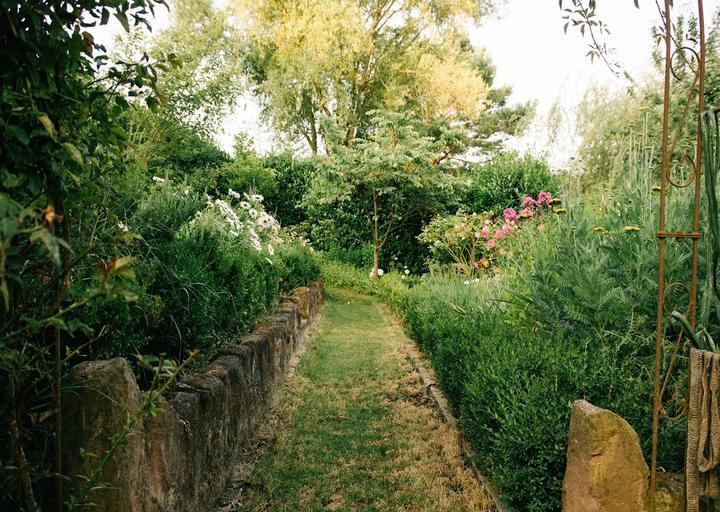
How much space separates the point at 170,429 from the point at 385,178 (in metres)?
11.4

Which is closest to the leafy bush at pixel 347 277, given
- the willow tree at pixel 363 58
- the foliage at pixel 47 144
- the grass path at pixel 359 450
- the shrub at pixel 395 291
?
the shrub at pixel 395 291

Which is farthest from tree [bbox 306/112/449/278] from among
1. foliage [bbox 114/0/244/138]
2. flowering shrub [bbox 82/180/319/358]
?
flowering shrub [bbox 82/180/319/358]

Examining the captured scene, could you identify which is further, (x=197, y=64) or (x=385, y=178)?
(x=197, y=64)

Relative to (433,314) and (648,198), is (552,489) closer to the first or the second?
(648,198)

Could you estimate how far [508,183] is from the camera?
552 inches

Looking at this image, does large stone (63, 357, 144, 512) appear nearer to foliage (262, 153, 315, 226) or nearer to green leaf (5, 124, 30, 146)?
green leaf (5, 124, 30, 146)

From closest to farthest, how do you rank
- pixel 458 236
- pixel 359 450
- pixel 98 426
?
pixel 98 426, pixel 359 450, pixel 458 236

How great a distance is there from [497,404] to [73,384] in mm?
2015

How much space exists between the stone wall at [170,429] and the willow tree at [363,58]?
15.6 meters

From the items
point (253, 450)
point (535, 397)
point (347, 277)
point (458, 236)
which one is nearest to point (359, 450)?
point (253, 450)

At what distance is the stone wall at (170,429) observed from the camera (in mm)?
1805

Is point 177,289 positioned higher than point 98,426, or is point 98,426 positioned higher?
point 177,289

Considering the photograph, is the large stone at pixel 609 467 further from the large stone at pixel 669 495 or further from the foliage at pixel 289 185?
the foliage at pixel 289 185

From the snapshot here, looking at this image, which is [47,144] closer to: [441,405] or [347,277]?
[441,405]
